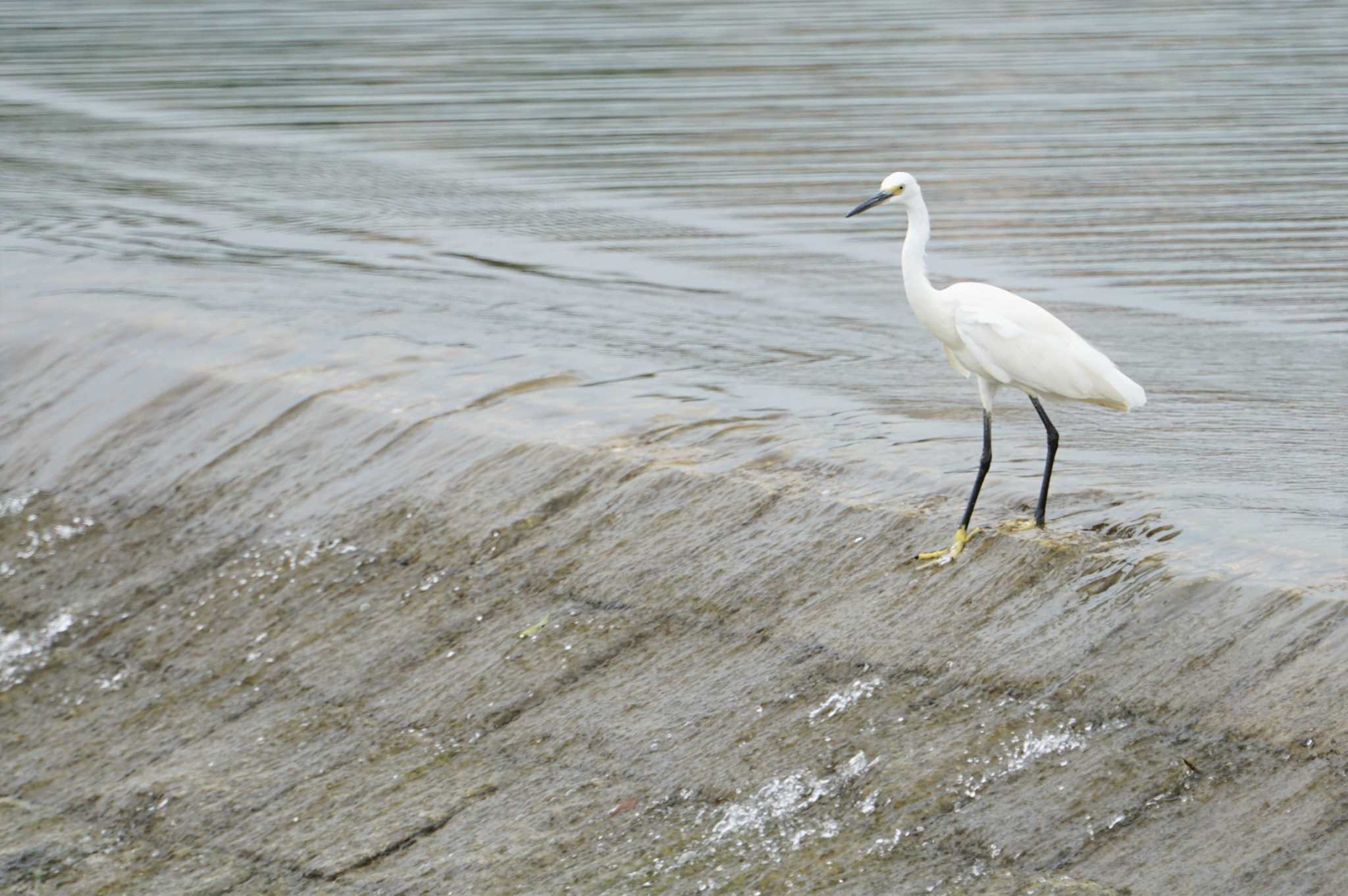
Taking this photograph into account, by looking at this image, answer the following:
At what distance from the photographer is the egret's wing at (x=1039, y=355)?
739cm

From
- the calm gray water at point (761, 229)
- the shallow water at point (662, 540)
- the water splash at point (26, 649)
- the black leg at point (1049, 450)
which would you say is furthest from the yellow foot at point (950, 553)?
the water splash at point (26, 649)

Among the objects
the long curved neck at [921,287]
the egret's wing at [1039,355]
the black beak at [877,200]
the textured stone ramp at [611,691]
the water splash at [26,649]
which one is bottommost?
the water splash at [26,649]

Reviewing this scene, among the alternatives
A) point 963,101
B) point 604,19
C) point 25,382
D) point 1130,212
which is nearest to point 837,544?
point 25,382

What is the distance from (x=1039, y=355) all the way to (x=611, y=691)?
7.53ft

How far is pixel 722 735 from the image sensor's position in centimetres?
754

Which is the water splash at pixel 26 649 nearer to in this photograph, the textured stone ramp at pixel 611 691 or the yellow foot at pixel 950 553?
the textured stone ramp at pixel 611 691

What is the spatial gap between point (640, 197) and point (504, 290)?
4.08 metres

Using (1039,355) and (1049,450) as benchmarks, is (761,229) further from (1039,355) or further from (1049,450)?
(1039,355)

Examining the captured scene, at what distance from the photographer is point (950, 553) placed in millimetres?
7852

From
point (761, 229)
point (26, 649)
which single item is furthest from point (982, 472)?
point (761, 229)

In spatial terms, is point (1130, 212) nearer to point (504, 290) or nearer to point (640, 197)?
point (640, 197)

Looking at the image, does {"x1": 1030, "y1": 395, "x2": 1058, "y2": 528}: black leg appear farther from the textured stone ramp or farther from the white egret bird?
the textured stone ramp

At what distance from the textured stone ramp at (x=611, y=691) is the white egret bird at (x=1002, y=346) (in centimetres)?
58

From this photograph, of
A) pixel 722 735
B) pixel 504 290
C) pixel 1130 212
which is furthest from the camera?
pixel 1130 212
